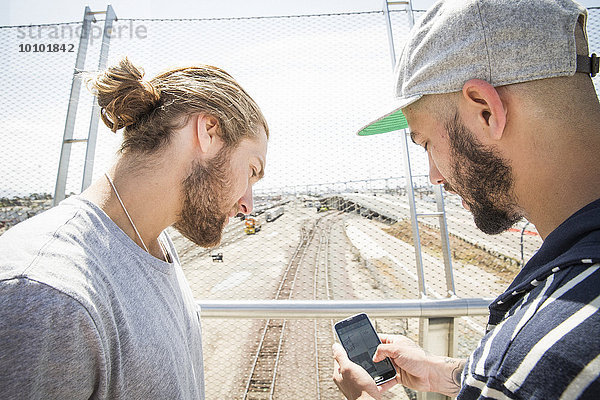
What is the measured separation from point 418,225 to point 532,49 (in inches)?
58.7

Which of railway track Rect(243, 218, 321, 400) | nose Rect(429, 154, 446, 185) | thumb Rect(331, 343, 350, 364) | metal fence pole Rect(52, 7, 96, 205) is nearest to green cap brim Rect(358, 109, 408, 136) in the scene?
nose Rect(429, 154, 446, 185)

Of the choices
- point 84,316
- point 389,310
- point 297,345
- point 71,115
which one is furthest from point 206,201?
point 297,345

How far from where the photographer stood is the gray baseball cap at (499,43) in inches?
33.4

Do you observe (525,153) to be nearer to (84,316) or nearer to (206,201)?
(206,201)

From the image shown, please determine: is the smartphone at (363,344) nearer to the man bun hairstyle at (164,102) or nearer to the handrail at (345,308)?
the handrail at (345,308)

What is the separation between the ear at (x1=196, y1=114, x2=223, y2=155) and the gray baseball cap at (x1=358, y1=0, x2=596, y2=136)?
0.74 metres

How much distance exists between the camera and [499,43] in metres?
0.89

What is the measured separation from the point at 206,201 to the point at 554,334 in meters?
1.07

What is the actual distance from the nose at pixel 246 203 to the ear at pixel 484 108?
0.92m

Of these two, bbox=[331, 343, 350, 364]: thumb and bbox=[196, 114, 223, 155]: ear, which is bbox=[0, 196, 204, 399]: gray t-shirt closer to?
bbox=[196, 114, 223, 155]: ear

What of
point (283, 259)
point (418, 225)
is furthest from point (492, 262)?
point (418, 225)

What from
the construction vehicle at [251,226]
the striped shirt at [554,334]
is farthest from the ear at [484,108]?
the construction vehicle at [251,226]

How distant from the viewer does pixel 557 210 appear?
2.70 feet

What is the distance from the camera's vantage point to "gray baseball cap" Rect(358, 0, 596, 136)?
2.78ft
